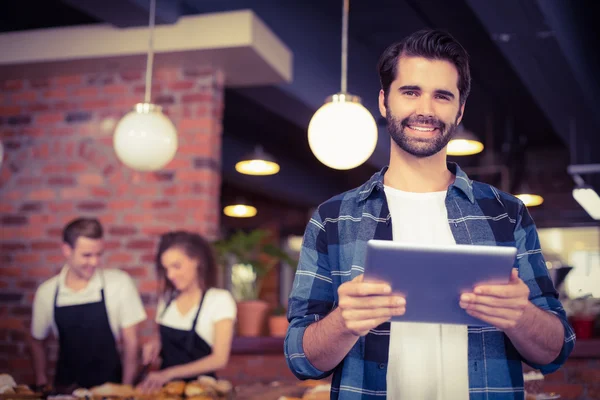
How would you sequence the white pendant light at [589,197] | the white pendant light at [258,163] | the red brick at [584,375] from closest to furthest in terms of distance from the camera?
the red brick at [584,375] → the white pendant light at [258,163] → the white pendant light at [589,197]

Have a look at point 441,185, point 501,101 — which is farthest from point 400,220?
point 501,101

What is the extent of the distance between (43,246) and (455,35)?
3231 millimetres

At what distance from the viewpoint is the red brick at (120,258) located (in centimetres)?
455

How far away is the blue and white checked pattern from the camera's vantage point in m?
1.34

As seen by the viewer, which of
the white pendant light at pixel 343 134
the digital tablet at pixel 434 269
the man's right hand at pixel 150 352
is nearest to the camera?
the digital tablet at pixel 434 269

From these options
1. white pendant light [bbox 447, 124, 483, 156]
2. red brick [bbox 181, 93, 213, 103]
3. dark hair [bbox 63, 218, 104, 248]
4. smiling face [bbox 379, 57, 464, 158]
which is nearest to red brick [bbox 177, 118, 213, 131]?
red brick [bbox 181, 93, 213, 103]

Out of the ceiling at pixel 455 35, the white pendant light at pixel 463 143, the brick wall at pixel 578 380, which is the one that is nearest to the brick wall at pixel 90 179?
the ceiling at pixel 455 35

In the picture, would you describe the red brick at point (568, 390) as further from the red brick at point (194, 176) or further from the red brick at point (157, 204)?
the red brick at point (157, 204)

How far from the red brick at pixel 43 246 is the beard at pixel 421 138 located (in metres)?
3.76

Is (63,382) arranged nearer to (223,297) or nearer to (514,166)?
(223,297)

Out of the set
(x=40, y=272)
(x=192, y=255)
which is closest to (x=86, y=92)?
(x=40, y=272)

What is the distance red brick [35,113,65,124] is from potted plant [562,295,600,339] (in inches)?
143

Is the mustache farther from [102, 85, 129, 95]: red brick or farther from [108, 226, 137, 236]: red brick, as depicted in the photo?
[102, 85, 129, 95]: red brick

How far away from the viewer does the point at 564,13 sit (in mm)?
4562
